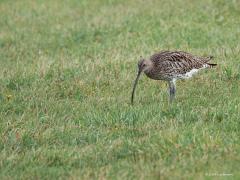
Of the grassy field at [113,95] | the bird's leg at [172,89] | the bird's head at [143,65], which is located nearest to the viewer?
the grassy field at [113,95]

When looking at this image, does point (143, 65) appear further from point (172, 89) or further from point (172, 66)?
point (172, 89)

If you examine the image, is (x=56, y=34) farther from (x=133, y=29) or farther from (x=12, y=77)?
(x=12, y=77)

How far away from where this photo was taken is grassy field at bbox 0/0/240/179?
8.71 meters

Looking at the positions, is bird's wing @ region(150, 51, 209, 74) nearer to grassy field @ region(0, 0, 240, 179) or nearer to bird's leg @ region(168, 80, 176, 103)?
bird's leg @ region(168, 80, 176, 103)

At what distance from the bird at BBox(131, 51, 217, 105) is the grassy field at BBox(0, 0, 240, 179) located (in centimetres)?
33

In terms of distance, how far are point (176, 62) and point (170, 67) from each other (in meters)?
0.14

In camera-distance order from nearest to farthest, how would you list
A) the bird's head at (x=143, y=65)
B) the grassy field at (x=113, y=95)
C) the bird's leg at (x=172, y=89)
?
1. the grassy field at (x=113, y=95)
2. the bird's leg at (x=172, y=89)
3. the bird's head at (x=143, y=65)

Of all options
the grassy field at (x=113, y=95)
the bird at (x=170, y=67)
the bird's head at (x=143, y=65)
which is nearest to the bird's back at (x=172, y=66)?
the bird at (x=170, y=67)

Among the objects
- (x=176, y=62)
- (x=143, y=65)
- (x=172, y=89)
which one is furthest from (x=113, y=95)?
(x=176, y=62)

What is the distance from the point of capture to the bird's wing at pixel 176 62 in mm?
11867

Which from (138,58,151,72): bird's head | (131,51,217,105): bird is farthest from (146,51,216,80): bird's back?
(138,58,151,72): bird's head

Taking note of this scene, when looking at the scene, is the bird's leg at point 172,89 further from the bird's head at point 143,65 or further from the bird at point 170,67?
the bird's head at point 143,65

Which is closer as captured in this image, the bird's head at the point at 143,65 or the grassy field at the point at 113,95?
the grassy field at the point at 113,95

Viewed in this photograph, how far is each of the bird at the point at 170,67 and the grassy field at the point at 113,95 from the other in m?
0.33
